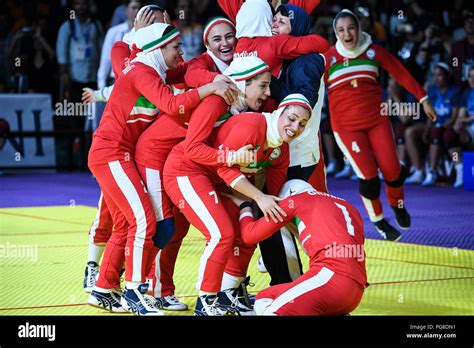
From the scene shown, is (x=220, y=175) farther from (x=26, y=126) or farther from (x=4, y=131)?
(x=26, y=126)

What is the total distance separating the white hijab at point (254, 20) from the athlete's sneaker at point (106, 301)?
1.82m

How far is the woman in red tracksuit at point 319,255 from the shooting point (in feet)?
16.2

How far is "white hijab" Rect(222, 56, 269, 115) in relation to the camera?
5531 mm

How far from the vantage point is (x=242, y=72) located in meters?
5.54

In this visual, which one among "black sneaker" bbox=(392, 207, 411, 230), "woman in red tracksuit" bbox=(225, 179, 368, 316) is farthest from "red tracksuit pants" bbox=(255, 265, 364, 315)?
"black sneaker" bbox=(392, 207, 411, 230)

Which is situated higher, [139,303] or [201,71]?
[201,71]

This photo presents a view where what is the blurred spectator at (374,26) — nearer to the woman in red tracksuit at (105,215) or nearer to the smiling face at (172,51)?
the woman in red tracksuit at (105,215)

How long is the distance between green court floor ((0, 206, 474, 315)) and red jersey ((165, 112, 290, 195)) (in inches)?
35.8

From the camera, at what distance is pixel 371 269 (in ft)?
23.6

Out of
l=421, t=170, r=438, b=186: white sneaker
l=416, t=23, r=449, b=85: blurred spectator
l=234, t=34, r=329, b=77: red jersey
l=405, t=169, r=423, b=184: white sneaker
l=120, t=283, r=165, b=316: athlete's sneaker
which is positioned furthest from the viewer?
l=416, t=23, r=449, b=85: blurred spectator

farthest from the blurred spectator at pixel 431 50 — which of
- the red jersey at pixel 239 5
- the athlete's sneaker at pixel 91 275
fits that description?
the athlete's sneaker at pixel 91 275

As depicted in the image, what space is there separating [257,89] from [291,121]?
373 mm

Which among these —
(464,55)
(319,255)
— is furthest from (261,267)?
(464,55)

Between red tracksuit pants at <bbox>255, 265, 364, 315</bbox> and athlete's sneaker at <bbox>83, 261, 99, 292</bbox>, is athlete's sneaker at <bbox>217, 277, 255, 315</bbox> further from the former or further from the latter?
athlete's sneaker at <bbox>83, 261, 99, 292</bbox>
